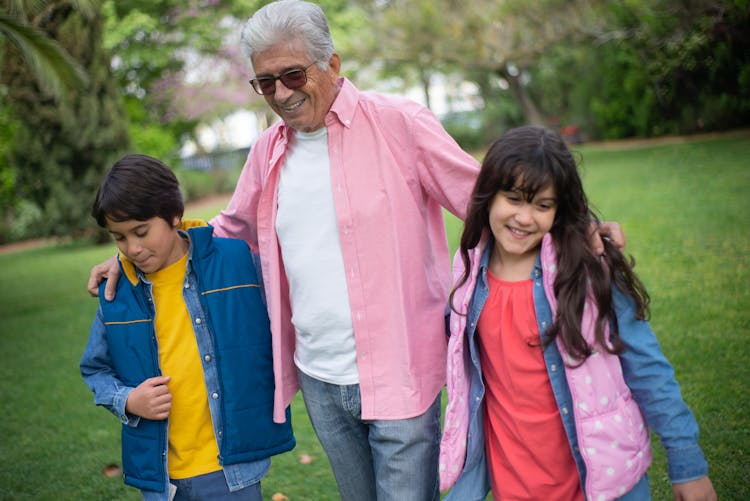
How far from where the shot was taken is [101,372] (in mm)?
2283

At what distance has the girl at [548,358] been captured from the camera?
1.80 metres

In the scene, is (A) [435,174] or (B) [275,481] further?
(B) [275,481]

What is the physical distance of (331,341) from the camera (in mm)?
2148

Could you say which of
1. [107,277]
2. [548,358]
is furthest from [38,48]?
[548,358]

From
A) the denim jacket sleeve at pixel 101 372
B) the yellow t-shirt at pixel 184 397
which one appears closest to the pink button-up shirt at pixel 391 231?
the yellow t-shirt at pixel 184 397

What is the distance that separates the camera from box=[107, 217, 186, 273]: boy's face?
2221 millimetres

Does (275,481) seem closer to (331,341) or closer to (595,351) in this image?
(331,341)

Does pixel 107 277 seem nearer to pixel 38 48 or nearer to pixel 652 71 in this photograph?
pixel 38 48

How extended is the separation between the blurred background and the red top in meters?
6.67

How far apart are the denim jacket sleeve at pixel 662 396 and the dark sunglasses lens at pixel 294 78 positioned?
1124 millimetres

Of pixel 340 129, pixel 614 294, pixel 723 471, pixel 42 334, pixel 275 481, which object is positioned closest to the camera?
pixel 614 294

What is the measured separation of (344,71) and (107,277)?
23118mm

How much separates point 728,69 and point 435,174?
55.2ft

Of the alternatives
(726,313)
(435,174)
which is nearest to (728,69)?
(726,313)
